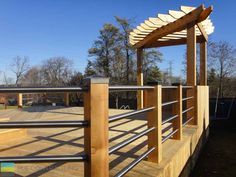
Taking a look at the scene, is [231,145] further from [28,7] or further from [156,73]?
[28,7]

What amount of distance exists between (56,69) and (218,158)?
2505cm

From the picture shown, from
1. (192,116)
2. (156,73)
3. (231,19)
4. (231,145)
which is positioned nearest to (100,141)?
(192,116)

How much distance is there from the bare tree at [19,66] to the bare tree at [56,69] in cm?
838

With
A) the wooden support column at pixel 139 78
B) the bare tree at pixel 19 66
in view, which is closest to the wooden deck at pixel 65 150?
the wooden support column at pixel 139 78

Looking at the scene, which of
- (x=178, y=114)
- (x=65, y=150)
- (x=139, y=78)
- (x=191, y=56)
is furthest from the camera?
(x=139, y=78)

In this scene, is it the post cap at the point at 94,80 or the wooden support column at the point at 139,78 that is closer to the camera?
the post cap at the point at 94,80

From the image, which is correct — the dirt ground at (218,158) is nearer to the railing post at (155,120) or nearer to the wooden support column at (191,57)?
the wooden support column at (191,57)

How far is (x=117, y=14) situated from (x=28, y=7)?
321 inches

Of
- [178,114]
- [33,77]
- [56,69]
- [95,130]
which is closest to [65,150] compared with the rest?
[178,114]

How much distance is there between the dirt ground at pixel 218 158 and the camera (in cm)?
476

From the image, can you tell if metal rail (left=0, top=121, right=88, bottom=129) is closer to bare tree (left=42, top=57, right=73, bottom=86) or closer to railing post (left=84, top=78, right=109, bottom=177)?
railing post (left=84, top=78, right=109, bottom=177)

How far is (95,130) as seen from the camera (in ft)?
5.63

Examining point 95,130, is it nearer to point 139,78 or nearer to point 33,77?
point 139,78

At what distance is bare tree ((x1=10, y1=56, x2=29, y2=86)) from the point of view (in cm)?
3753
